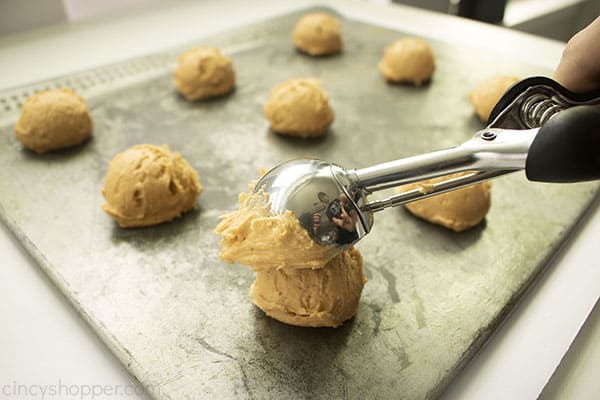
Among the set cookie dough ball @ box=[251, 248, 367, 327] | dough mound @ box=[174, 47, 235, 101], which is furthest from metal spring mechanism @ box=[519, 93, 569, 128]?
dough mound @ box=[174, 47, 235, 101]

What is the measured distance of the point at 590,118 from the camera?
0.77 m

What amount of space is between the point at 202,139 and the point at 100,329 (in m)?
0.87

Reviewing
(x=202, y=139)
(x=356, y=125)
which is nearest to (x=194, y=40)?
(x=202, y=139)

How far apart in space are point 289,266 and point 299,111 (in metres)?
0.85

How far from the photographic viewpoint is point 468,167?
0.89m

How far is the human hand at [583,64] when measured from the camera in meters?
1.10

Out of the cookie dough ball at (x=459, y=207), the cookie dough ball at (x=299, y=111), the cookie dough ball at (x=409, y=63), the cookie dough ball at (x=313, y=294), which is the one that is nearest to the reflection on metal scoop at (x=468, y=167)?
the cookie dough ball at (x=313, y=294)

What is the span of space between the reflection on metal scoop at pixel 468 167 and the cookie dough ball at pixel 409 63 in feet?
3.50

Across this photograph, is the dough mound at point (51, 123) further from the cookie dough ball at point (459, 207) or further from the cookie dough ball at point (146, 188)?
the cookie dough ball at point (459, 207)

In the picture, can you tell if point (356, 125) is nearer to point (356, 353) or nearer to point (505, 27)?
point (356, 353)

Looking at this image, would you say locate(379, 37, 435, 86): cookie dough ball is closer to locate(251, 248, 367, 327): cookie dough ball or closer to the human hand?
the human hand

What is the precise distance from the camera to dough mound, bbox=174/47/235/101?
2.00m

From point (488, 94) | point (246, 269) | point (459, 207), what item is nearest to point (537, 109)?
point (459, 207)

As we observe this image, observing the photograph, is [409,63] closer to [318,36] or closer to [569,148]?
[318,36]
